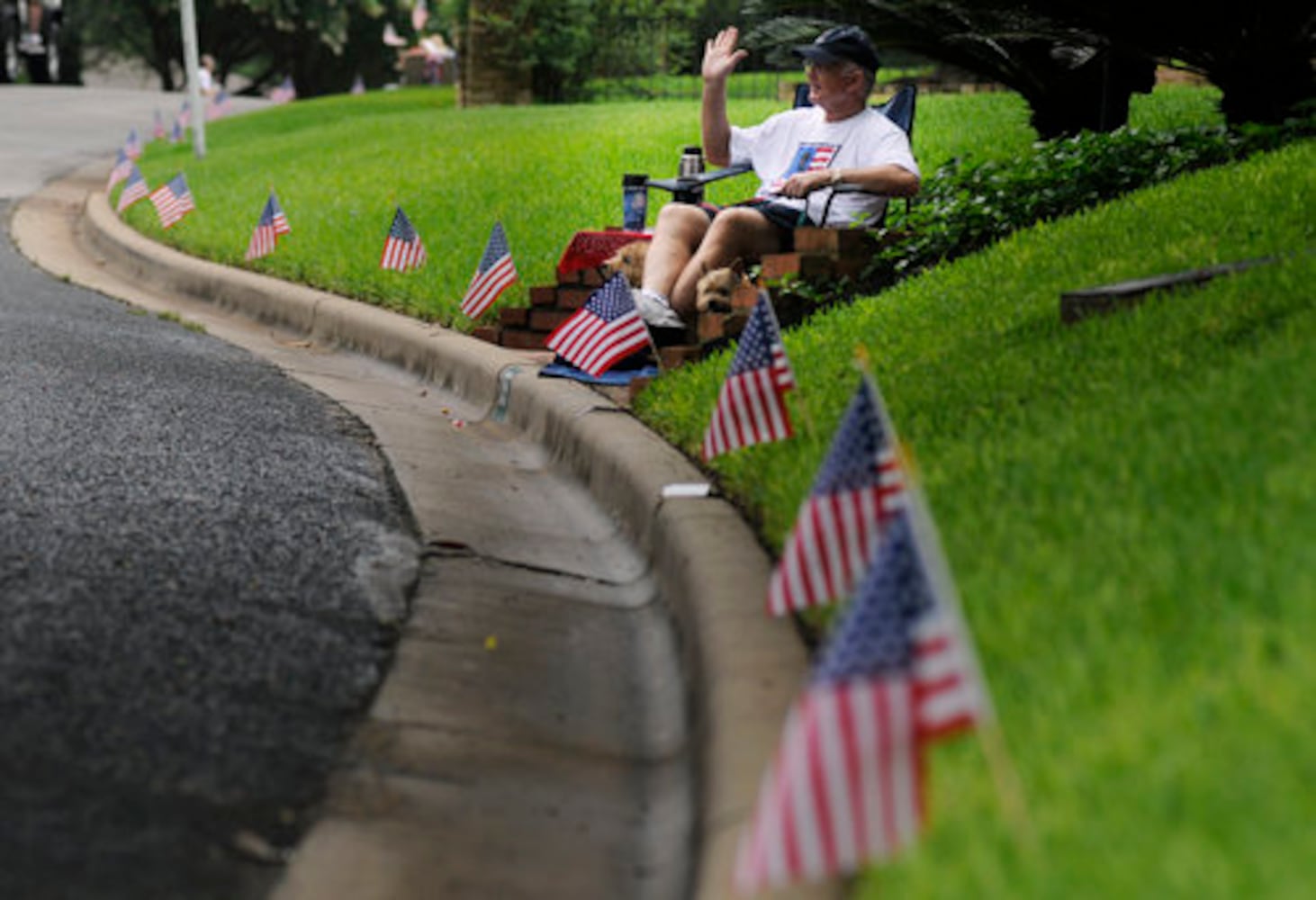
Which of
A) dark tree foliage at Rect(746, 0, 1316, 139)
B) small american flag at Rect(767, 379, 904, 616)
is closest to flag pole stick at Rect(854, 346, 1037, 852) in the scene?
small american flag at Rect(767, 379, 904, 616)

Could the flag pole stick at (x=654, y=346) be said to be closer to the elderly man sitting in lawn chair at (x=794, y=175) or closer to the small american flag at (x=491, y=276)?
the elderly man sitting in lawn chair at (x=794, y=175)

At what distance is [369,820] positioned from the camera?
3543 mm

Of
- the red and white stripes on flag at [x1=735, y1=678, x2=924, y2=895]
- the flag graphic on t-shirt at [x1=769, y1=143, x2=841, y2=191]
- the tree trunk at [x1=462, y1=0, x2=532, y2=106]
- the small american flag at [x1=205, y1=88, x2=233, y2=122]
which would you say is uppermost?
the red and white stripes on flag at [x1=735, y1=678, x2=924, y2=895]

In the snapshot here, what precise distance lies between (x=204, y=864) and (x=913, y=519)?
1403 mm

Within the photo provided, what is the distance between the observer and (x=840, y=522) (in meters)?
3.85

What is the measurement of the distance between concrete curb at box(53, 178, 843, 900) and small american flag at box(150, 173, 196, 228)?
2620 millimetres

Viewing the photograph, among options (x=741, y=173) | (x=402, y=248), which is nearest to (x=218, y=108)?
(x=402, y=248)

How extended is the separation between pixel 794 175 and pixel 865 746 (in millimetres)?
5592

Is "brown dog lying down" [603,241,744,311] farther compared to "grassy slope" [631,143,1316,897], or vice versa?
"brown dog lying down" [603,241,744,311]

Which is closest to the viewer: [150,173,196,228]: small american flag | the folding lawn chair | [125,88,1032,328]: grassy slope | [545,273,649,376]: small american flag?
[545,273,649,376]: small american flag

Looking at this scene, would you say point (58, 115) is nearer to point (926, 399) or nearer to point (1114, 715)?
point (926, 399)

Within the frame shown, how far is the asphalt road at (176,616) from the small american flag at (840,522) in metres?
1.02

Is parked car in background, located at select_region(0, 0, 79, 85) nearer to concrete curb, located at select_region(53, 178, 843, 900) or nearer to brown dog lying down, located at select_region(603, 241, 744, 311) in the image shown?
concrete curb, located at select_region(53, 178, 843, 900)

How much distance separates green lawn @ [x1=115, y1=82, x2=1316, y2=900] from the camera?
100 inches
